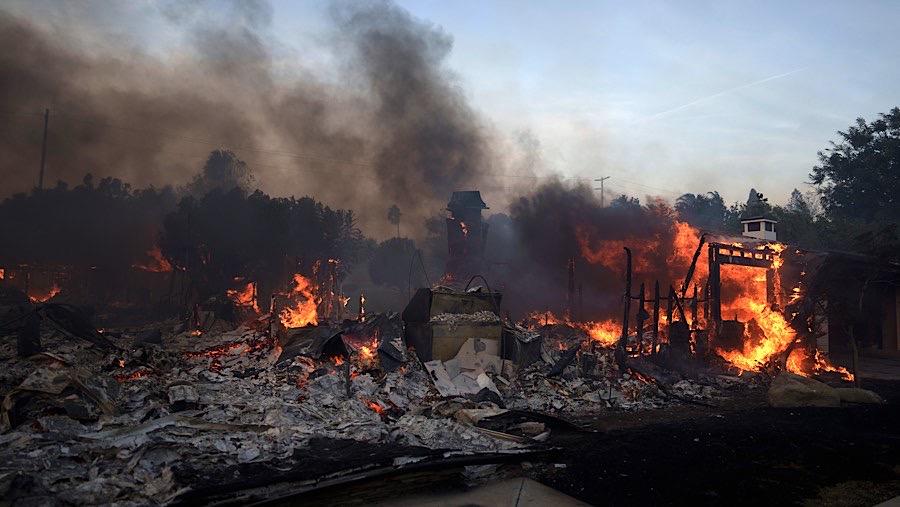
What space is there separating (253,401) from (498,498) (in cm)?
507

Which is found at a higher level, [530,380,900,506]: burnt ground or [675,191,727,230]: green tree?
[675,191,727,230]: green tree

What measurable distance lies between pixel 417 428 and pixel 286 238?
2835 cm

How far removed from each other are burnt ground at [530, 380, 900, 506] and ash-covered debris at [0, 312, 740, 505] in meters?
1.12

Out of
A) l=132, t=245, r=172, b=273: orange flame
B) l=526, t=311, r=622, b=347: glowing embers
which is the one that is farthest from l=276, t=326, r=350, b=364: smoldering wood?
l=132, t=245, r=172, b=273: orange flame

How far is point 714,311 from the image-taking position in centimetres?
1611


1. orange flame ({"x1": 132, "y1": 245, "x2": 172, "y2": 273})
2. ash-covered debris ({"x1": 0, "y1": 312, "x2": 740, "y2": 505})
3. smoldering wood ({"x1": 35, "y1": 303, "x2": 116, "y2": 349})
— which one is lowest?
ash-covered debris ({"x1": 0, "y1": 312, "x2": 740, "y2": 505})

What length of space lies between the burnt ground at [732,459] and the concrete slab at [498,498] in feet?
0.80

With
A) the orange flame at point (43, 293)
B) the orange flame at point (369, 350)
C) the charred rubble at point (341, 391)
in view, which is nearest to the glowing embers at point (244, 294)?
the charred rubble at point (341, 391)

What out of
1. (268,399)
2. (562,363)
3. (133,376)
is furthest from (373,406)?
(562,363)

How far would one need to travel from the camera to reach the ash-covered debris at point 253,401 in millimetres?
6027

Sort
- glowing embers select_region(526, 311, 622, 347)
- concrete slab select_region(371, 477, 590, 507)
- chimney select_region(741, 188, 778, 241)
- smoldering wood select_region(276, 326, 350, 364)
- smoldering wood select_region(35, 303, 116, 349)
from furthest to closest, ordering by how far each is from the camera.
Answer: chimney select_region(741, 188, 778, 241), glowing embers select_region(526, 311, 622, 347), smoldering wood select_region(35, 303, 116, 349), smoldering wood select_region(276, 326, 350, 364), concrete slab select_region(371, 477, 590, 507)

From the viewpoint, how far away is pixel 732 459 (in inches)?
291

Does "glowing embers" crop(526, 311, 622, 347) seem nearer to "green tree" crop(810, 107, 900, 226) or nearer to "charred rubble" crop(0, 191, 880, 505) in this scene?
"charred rubble" crop(0, 191, 880, 505)

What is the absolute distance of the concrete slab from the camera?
570 cm
